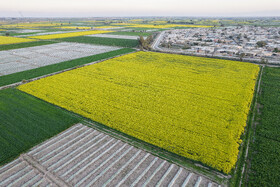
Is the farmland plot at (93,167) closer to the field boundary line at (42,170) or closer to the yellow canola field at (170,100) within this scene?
the field boundary line at (42,170)

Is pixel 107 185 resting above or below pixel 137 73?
below

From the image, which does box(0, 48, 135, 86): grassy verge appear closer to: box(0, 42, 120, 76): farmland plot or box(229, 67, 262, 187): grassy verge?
box(0, 42, 120, 76): farmland plot

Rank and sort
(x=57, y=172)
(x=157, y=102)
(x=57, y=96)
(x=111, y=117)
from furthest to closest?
(x=57, y=96) < (x=157, y=102) < (x=111, y=117) < (x=57, y=172)

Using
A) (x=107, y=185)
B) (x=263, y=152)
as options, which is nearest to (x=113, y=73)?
(x=107, y=185)

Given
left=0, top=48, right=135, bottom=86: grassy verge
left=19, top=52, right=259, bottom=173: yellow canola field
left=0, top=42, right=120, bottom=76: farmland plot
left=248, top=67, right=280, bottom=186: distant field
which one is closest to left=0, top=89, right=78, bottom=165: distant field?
left=19, top=52, right=259, bottom=173: yellow canola field

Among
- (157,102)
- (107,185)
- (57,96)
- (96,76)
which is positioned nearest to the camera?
(107,185)

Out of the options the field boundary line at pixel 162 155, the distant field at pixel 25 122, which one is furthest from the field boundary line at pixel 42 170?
the field boundary line at pixel 162 155

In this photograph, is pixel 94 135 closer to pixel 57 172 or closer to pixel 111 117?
pixel 111 117
